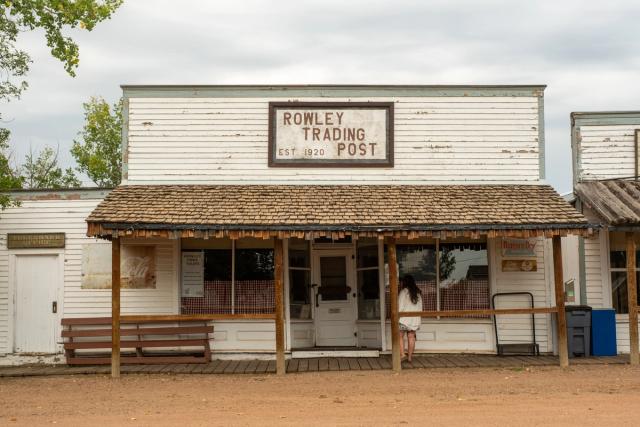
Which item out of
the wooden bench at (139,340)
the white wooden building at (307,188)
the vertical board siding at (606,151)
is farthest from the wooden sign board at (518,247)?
the wooden bench at (139,340)

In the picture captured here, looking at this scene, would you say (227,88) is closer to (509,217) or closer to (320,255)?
(320,255)

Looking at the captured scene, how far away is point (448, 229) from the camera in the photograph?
41.5ft

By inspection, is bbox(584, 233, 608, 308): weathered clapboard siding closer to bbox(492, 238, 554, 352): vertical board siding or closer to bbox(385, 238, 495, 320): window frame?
bbox(492, 238, 554, 352): vertical board siding

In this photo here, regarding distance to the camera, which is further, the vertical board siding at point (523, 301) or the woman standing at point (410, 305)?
the vertical board siding at point (523, 301)

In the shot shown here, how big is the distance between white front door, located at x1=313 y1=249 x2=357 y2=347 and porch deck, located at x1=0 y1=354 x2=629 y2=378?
757 mm

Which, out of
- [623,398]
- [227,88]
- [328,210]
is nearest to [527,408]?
[623,398]

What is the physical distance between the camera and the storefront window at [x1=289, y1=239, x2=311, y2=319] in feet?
49.6

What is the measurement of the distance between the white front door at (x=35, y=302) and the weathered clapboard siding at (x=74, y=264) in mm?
176

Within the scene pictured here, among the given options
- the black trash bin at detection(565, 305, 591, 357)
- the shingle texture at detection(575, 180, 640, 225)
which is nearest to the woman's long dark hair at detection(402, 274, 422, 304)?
the black trash bin at detection(565, 305, 591, 357)

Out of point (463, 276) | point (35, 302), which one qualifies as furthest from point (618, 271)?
point (35, 302)

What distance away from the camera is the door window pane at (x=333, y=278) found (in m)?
15.3

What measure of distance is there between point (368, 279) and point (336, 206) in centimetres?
229

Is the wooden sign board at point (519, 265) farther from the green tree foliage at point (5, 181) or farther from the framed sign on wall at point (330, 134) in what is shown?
the green tree foliage at point (5, 181)

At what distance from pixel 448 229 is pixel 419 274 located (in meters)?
A: 2.47
